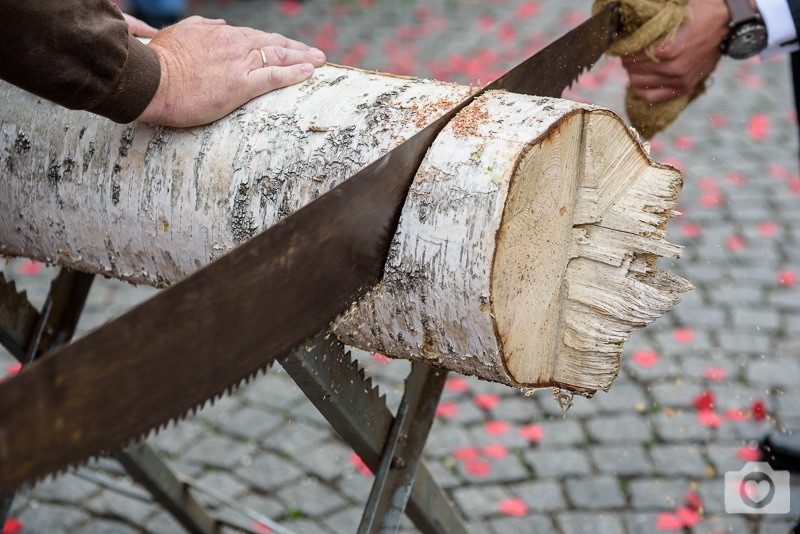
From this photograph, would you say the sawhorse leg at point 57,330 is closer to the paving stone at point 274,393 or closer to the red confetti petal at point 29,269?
the paving stone at point 274,393

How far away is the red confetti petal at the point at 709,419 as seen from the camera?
3.64m

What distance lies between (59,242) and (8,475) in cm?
95

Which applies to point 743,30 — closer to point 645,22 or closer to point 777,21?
point 777,21

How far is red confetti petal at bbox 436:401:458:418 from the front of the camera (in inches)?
150

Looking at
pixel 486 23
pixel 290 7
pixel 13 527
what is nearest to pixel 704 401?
pixel 13 527

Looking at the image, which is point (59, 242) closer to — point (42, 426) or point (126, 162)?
point (126, 162)

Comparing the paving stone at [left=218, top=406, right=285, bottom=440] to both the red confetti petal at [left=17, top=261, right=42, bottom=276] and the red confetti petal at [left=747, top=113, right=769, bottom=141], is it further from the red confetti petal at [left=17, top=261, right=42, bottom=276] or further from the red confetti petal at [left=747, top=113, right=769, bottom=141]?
the red confetti petal at [left=747, top=113, right=769, bottom=141]

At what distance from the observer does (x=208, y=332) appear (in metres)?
1.48

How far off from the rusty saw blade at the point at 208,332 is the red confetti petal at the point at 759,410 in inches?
93.3

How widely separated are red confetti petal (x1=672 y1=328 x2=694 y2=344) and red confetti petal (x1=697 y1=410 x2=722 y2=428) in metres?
0.53

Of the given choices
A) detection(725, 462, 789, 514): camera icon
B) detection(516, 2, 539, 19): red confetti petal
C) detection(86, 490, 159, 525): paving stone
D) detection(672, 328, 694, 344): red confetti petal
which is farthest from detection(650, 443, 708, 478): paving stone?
detection(516, 2, 539, 19): red confetti petal

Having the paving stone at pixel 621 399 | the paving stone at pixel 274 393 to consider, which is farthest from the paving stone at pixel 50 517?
the paving stone at pixel 621 399

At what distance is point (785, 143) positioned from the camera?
6082 millimetres

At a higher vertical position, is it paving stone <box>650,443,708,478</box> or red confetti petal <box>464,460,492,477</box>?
paving stone <box>650,443,708,478</box>
